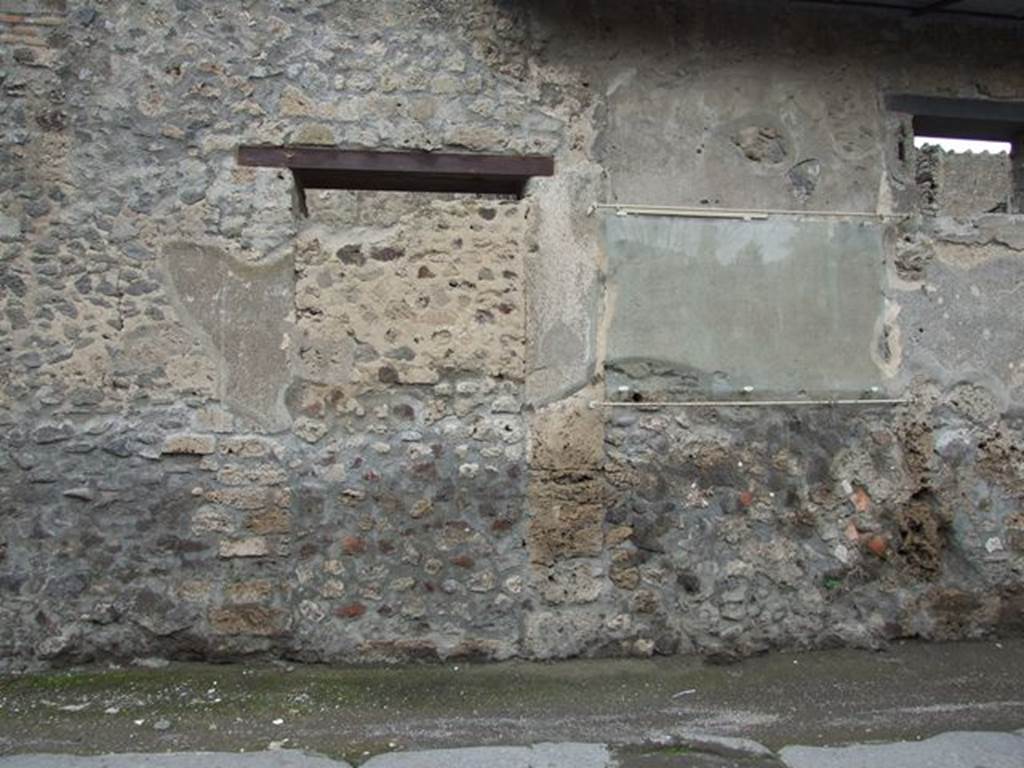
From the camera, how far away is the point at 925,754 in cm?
322

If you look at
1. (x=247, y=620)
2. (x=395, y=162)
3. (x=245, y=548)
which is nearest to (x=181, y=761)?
(x=247, y=620)

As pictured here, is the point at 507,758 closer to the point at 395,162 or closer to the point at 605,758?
the point at 605,758

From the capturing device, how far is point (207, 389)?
3.94 metres

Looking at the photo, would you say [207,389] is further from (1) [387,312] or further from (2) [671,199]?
(2) [671,199]

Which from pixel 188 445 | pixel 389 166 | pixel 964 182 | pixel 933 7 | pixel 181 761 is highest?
pixel 933 7

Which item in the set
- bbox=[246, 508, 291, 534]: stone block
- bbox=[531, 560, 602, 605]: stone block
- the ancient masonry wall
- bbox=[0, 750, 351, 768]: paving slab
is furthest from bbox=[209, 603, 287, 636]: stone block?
bbox=[531, 560, 602, 605]: stone block

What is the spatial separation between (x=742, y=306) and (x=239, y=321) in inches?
87.4

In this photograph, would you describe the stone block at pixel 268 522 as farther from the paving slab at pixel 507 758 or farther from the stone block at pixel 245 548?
the paving slab at pixel 507 758

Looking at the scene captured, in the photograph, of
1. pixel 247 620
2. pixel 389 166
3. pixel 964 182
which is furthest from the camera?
pixel 964 182

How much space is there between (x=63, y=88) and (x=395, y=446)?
203 cm

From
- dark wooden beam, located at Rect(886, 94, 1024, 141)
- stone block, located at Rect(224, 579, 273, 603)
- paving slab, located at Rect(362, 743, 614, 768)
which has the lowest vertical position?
paving slab, located at Rect(362, 743, 614, 768)

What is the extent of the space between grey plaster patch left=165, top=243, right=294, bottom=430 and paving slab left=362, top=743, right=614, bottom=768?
1.50 meters

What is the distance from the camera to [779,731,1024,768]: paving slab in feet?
10.3

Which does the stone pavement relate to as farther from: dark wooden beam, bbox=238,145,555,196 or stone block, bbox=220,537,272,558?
dark wooden beam, bbox=238,145,555,196
